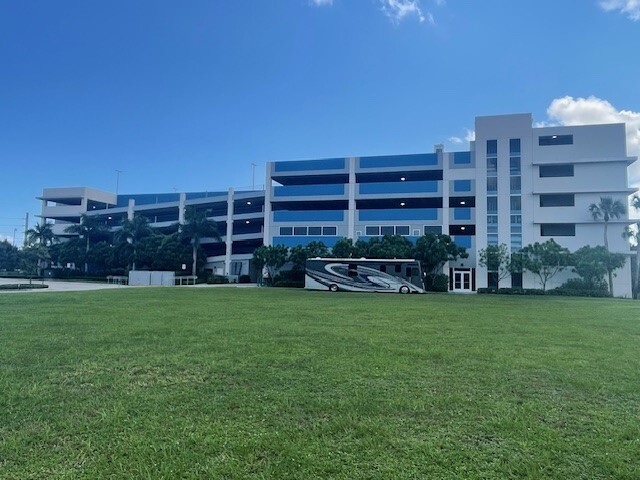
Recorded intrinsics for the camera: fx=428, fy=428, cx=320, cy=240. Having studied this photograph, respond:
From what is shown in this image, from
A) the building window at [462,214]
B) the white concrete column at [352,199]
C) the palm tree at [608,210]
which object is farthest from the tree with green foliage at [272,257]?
the palm tree at [608,210]

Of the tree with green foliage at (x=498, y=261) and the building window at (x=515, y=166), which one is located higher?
the building window at (x=515, y=166)

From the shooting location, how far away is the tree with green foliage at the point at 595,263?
39688 mm

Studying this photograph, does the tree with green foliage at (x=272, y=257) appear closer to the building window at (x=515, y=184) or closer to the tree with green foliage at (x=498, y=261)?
the tree with green foliage at (x=498, y=261)

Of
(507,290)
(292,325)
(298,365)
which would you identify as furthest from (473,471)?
(507,290)

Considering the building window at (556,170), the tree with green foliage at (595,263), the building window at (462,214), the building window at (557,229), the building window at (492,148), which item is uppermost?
the building window at (492,148)

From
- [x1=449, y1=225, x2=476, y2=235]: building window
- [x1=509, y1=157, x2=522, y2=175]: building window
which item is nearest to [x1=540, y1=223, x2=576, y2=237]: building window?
[x1=509, y1=157, x2=522, y2=175]: building window

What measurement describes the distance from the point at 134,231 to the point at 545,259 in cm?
5080

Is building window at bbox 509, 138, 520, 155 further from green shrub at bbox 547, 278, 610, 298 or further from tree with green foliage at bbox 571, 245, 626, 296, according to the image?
green shrub at bbox 547, 278, 610, 298

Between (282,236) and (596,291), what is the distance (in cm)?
3239

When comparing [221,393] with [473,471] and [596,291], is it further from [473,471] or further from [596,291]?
[596,291]

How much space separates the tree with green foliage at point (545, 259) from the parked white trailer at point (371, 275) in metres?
14.1

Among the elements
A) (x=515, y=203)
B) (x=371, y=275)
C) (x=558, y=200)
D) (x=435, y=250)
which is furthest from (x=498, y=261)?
(x=371, y=275)

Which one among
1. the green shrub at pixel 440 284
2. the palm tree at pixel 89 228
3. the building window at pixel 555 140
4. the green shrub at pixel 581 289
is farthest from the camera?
the palm tree at pixel 89 228

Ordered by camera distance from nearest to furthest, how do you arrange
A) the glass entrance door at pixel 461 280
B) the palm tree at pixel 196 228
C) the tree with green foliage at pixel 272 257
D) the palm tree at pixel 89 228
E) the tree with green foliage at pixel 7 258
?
the glass entrance door at pixel 461 280 < the tree with green foliage at pixel 272 257 < the palm tree at pixel 196 228 < the palm tree at pixel 89 228 < the tree with green foliage at pixel 7 258
